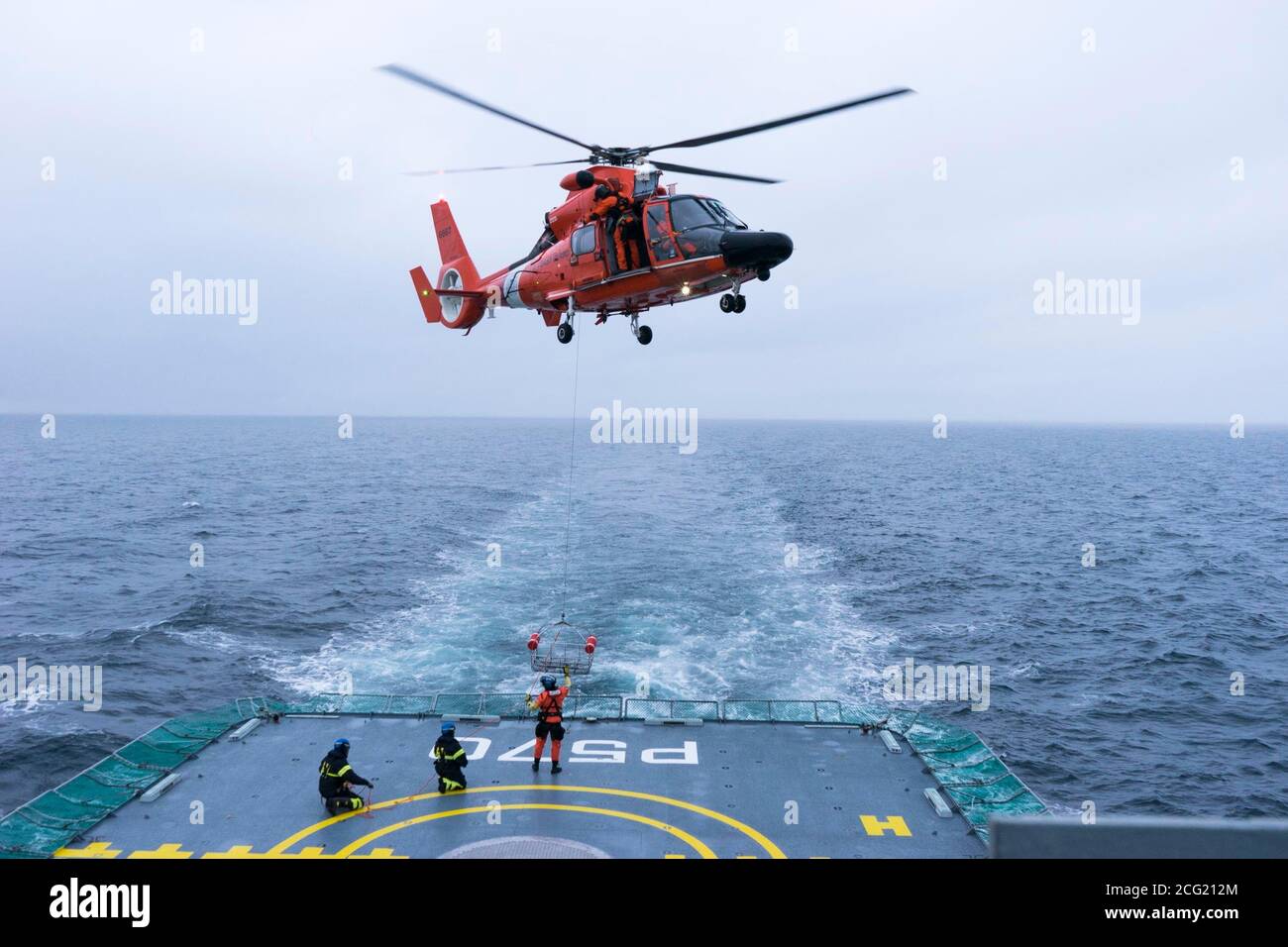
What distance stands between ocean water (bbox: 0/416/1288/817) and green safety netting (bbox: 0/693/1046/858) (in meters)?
6.55

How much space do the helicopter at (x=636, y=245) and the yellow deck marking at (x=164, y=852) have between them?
39.6 feet

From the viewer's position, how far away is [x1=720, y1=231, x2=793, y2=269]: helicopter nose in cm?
1558

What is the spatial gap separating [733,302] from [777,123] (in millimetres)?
4477

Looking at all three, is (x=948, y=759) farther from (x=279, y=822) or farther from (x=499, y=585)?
(x=499, y=585)

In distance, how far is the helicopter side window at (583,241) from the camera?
58.9 feet

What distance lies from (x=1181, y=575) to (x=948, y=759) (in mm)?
38589

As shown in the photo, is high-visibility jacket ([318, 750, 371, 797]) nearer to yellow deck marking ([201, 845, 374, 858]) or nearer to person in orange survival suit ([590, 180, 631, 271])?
yellow deck marking ([201, 845, 374, 858])

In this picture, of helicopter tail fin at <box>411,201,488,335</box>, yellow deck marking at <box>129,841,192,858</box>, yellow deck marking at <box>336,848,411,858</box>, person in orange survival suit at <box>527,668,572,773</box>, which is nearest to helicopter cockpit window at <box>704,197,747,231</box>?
helicopter tail fin at <box>411,201,488,335</box>

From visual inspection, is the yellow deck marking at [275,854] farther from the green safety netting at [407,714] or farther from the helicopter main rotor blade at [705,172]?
the helicopter main rotor blade at [705,172]

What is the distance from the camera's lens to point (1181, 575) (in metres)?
47.1

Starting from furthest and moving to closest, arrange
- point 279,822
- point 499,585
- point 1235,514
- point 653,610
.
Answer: point 1235,514
point 499,585
point 653,610
point 279,822

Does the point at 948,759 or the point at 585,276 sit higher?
the point at 585,276

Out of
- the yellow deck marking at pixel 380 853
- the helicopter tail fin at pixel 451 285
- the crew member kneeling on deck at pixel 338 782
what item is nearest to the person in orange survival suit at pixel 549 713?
the crew member kneeling on deck at pixel 338 782
